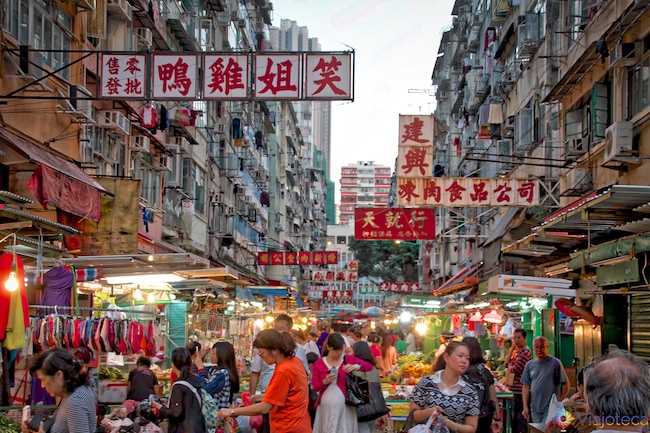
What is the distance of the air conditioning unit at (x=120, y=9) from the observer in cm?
2009

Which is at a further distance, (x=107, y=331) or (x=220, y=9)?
(x=220, y=9)

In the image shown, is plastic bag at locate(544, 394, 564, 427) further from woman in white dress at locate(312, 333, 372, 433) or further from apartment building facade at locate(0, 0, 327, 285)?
apartment building facade at locate(0, 0, 327, 285)

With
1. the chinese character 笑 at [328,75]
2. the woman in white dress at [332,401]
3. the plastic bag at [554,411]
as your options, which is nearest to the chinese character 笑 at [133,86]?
the chinese character 笑 at [328,75]

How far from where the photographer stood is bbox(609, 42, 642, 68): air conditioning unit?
1569 centimetres

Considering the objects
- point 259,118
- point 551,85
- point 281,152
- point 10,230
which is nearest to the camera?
point 10,230

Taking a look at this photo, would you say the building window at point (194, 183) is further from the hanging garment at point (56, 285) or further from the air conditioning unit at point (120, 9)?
the hanging garment at point (56, 285)

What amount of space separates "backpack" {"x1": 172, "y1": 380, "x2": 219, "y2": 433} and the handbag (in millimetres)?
1369

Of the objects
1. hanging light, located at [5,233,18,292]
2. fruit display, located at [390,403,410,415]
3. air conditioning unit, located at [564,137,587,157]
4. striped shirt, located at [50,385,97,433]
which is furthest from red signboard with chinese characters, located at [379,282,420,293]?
striped shirt, located at [50,385,97,433]

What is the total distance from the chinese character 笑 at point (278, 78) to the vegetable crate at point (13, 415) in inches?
247

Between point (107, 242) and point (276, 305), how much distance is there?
82.8ft

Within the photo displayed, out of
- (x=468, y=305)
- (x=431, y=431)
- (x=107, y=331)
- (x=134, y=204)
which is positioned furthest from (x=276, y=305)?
(x=431, y=431)

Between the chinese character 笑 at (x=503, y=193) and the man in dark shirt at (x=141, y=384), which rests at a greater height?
the chinese character 笑 at (x=503, y=193)

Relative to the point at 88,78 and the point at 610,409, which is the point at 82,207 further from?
the point at 610,409

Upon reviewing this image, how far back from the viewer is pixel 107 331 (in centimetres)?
1069
